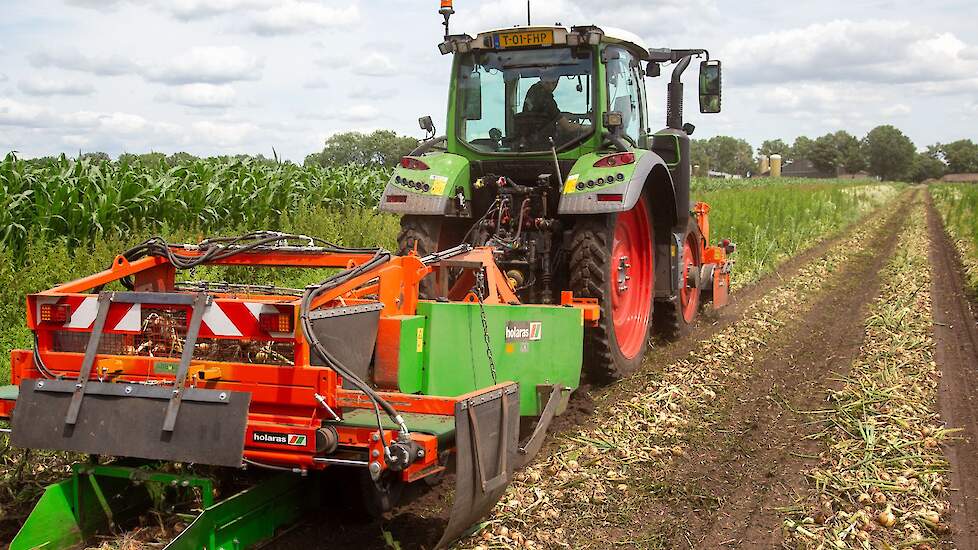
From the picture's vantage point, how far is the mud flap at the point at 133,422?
3.50 meters

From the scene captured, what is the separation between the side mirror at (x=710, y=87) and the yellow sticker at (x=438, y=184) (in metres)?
2.60

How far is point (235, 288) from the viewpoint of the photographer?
5117mm

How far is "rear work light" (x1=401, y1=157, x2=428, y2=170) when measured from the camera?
265 inches

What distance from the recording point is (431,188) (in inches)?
257

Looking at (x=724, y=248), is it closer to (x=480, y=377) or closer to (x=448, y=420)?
(x=480, y=377)

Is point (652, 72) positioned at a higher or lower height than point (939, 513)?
higher

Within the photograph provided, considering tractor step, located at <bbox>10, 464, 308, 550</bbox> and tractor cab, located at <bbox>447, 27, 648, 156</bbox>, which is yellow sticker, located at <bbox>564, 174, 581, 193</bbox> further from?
tractor step, located at <bbox>10, 464, 308, 550</bbox>

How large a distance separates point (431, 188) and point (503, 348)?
6.37 feet

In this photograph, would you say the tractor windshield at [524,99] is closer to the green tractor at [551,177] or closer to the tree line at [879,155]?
the green tractor at [551,177]

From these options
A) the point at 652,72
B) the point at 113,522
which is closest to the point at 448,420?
the point at 113,522

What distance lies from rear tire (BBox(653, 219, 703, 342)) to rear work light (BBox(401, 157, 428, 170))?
2.72m

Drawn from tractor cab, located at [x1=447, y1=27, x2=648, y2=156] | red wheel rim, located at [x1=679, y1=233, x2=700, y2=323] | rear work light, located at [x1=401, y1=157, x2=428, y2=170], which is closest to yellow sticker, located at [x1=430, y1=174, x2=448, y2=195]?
rear work light, located at [x1=401, y1=157, x2=428, y2=170]

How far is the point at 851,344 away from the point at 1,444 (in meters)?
7.01

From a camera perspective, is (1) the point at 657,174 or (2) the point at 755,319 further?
(2) the point at 755,319
